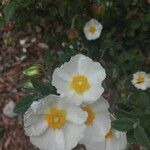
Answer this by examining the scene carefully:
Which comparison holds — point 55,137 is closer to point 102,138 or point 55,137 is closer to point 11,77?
point 102,138

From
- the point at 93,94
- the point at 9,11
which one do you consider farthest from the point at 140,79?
the point at 93,94

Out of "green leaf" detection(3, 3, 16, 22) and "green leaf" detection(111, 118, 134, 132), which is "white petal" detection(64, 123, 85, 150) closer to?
"green leaf" detection(111, 118, 134, 132)

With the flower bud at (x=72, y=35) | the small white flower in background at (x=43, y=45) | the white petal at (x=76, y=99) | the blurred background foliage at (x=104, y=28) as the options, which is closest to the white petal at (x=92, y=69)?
the white petal at (x=76, y=99)

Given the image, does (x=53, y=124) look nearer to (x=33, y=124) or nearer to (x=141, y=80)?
(x=33, y=124)

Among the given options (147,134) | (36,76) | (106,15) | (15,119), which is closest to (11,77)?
(15,119)

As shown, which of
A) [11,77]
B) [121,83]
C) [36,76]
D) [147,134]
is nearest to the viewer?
[147,134]
